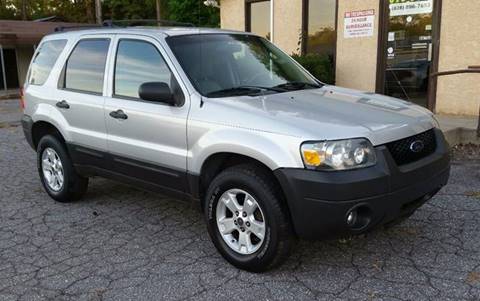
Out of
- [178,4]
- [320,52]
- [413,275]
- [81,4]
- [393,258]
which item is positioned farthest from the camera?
[81,4]

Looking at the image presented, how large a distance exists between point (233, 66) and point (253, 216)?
146 cm

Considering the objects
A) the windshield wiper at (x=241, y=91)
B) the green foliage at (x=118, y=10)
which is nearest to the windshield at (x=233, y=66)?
the windshield wiper at (x=241, y=91)

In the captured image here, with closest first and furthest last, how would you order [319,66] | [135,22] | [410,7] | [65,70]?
[65,70] < [135,22] < [410,7] < [319,66]

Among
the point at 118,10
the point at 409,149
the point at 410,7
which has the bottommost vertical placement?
the point at 409,149

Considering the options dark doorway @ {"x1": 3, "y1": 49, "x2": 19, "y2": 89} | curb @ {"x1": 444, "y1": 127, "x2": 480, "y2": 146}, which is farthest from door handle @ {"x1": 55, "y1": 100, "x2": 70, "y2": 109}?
dark doorway @ {"x1": 3, "y1": 49, "x2": 19, "y2": 89}

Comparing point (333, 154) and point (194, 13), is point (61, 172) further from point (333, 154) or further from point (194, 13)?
point (194, 13)

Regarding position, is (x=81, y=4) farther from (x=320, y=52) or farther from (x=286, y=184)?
(x=286, y=184)

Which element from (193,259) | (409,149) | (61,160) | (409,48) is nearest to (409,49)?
(409,48)

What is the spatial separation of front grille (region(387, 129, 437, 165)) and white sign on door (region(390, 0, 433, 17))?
20.8 feet

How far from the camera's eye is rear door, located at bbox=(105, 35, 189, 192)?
399 centimetres

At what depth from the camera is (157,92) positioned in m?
3.87

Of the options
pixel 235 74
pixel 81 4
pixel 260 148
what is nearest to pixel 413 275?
pixel 260 148

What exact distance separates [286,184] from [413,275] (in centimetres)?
118

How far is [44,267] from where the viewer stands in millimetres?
3838
